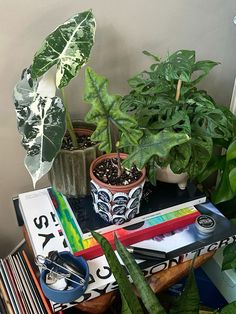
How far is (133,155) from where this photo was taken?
2.19ft

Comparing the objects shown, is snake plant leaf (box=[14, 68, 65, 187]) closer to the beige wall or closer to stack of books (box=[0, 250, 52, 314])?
the beige wall

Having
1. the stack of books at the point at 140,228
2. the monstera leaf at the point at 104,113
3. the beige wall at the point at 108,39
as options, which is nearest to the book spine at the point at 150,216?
the stack of books at the point at 140,228

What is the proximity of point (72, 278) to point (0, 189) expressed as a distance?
1.31 ft

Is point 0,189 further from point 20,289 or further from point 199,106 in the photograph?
point 199,106

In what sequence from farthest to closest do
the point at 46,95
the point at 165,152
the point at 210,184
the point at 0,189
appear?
the point at 210,184 < the point at 0,189 < the point at 46,95 < the point at 165,152

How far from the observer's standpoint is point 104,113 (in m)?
0.64

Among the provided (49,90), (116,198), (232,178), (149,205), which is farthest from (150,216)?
(49,90)

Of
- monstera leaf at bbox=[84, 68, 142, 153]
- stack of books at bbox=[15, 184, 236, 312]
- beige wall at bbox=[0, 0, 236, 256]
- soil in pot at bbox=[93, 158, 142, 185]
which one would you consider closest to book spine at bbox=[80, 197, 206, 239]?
stack of books at bbox=[15, 184, 236, 312]

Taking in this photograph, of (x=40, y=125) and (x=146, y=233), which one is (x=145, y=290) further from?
(x=40, y=125)

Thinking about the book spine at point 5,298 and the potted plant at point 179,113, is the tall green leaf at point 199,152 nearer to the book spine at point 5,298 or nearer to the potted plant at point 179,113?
the potted plant at point 179,113

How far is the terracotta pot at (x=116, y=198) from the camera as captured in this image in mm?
728

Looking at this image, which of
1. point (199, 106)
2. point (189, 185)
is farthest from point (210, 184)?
point (199, 106)

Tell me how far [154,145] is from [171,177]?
25cm

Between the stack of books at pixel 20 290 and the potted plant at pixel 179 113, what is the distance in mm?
369
